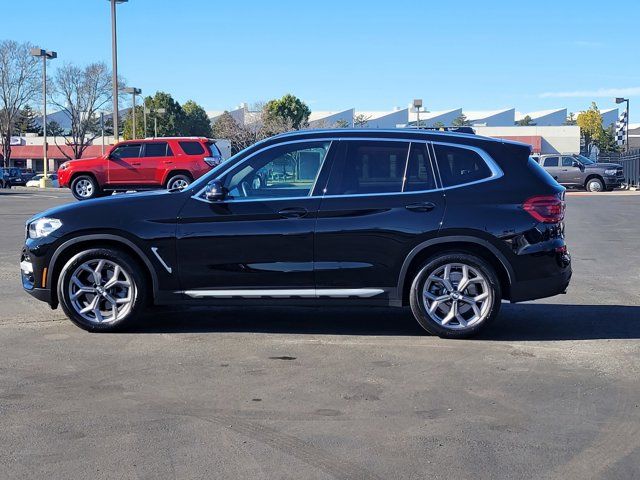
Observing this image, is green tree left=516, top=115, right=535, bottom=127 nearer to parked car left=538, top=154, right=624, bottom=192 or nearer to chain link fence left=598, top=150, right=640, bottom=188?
chain link fence left=598, top=150, right=640, bottom=188

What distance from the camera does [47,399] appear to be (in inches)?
211

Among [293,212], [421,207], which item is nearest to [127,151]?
[293,212]

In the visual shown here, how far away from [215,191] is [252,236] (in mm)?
499

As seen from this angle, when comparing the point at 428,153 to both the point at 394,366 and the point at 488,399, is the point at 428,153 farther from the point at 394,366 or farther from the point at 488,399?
the point at 488,399

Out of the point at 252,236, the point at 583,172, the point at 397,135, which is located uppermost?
the point at 583,172

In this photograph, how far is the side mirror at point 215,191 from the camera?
699 centimetres

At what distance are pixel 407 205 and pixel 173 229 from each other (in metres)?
2.04

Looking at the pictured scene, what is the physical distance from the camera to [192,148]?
23141mm

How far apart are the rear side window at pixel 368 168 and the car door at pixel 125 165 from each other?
670 inches

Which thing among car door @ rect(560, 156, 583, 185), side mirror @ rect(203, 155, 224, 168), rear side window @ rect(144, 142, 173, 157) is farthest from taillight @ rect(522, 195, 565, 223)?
car door @ rect(560, 156, 583, 185)

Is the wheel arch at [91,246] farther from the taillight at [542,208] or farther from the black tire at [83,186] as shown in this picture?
the black tire at [83,186]

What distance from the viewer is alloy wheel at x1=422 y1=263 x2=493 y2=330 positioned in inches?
276

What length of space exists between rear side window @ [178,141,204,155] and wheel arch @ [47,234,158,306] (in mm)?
16057

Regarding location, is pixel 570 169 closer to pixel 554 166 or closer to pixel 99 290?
pixel 554 166
